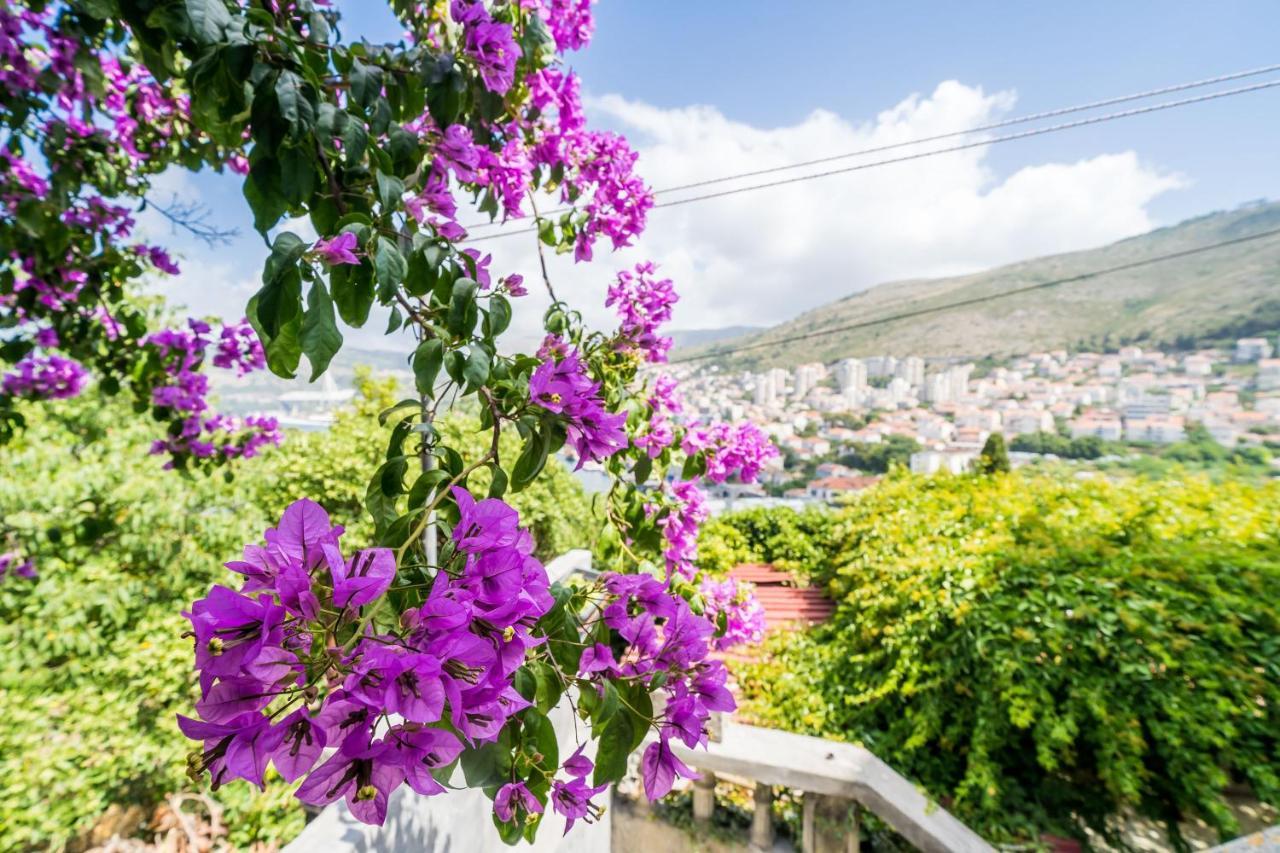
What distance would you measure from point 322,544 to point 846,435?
13012mm

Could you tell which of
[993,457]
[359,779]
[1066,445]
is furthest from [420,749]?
[1066,445]

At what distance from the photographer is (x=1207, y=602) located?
6.09 ft

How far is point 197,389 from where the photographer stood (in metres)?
1.87

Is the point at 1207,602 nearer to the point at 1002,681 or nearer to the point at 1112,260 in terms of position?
the point at 1002,681

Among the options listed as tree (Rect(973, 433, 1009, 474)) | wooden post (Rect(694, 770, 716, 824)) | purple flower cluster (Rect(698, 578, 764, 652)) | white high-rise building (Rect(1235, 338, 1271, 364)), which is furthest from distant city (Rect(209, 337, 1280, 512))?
purple flower cluster (Rect(698, 578, 764, 652))

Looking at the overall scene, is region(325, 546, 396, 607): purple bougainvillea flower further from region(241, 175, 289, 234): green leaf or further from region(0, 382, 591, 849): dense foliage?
region(0, 382, 591, 849): dense foliage

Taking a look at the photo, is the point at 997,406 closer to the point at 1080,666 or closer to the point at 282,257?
the point at 1080,666

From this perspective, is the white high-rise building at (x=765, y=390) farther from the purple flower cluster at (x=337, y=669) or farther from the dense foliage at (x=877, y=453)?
the purple flower cluster at (x=337, y=669)

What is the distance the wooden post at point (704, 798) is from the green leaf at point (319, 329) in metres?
1.92

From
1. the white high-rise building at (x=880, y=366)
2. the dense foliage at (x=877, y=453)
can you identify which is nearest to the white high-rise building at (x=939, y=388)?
the white high-rise building at (x=880, y=366)

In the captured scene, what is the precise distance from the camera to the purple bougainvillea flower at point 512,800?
1.60ft

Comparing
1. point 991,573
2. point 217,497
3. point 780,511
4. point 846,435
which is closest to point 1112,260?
point 846,435

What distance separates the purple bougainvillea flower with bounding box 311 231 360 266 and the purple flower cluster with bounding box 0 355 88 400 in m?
2.24

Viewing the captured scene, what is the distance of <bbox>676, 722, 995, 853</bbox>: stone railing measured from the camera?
4.82 ft
